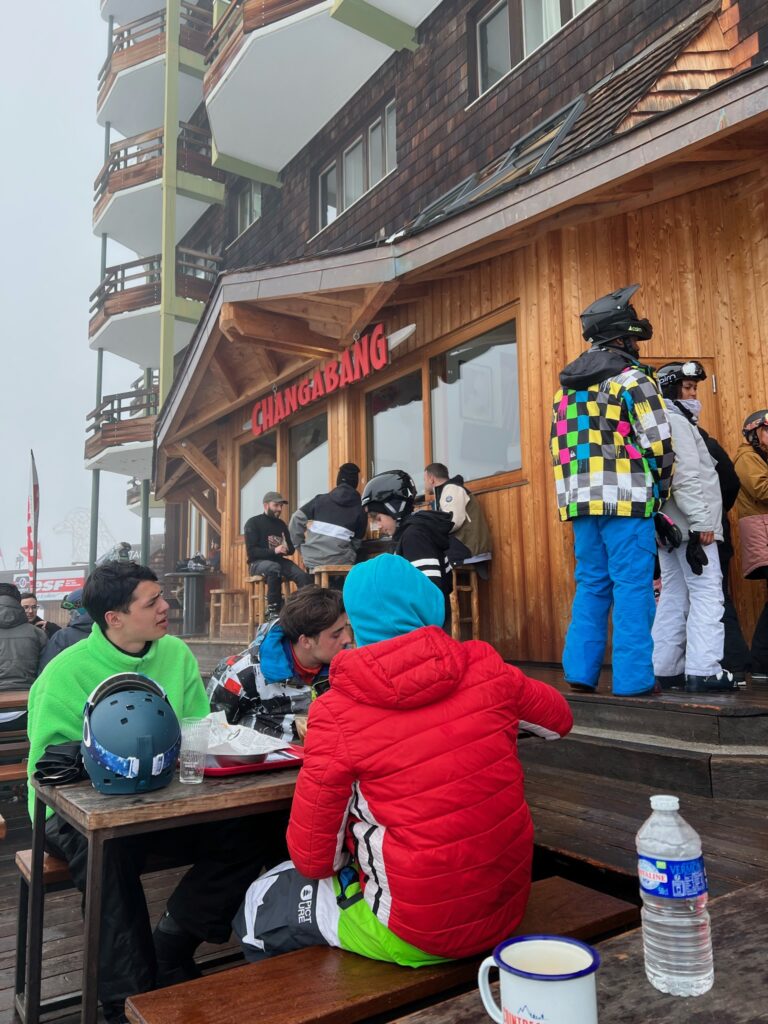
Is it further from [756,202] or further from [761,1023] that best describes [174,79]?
[761,1023]

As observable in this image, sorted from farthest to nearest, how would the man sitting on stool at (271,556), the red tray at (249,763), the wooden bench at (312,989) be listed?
the man sitting on stool at (271,556) → the red tray at (249,763) → the wooden bench at (312,989)

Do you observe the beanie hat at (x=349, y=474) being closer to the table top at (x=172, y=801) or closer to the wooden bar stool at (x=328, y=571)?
the wooden bar stool at (x=328, y=571)

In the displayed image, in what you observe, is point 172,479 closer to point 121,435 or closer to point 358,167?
point 121,435

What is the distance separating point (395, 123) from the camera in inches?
417

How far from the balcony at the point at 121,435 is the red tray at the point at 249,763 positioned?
51.2 feet

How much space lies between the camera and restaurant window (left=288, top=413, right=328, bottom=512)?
10.1 metres

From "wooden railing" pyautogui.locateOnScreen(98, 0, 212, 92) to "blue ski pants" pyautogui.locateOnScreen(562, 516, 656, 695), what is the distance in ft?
58.5

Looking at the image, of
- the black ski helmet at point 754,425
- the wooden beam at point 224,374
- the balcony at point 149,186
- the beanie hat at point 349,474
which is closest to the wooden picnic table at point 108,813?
the black ski helmet at point 754,425

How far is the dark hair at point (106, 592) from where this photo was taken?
2.92 m

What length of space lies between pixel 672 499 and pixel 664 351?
75.1 inches

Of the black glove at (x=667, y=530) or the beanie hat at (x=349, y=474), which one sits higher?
the beanie hat at (x=349, y=474)

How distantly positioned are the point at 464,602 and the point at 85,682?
4752 mm

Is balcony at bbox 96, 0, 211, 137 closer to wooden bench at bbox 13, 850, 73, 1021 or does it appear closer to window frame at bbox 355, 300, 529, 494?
window frame at bbox 355, 300, 529, 494

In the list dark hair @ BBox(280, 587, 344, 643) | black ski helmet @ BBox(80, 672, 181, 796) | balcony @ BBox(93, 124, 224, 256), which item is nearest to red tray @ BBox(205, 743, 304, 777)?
black ski helmet @ BBox(80, 672, 181, 796)
